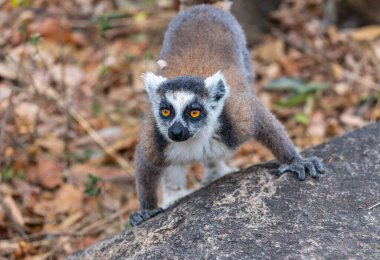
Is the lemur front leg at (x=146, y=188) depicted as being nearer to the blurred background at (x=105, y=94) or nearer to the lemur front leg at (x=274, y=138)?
the lemur front leg at (x=274, y=138)

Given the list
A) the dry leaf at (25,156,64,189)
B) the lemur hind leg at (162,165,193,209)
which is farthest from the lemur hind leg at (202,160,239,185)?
the dry leaf at (25,156,64,189)

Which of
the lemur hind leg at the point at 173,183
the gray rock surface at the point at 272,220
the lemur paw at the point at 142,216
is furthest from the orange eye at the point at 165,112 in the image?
the lemur hind leg at the point at 173,183

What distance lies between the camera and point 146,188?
6.02 m

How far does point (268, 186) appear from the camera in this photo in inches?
213

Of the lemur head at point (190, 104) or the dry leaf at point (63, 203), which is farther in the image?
the dry leaf at point (63, 203)

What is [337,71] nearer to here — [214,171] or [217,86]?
[214,171]

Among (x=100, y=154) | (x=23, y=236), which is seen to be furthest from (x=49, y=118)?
(x=23, y=236)

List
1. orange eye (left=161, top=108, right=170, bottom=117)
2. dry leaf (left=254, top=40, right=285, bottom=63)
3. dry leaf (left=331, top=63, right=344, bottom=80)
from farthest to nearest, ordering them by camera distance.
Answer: dry leaf (left=254, top=40, right=285, bottom=63), dry leaf (left=331, top=63, right=344, bottom=80), orange eye (left=161, top=108, right=170, bottom=117)

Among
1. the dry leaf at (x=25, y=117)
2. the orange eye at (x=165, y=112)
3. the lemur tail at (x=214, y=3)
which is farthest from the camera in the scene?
the dry leaf at (x=25, y=117)

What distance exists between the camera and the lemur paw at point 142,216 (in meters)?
5.79

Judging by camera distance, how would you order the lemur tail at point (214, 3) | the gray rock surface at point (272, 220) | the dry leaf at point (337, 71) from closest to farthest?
1. the gray rock surface at point (272, 220)
2. the lemur tail at point (214, 3)
3. the dry leaf at point (337, 71)

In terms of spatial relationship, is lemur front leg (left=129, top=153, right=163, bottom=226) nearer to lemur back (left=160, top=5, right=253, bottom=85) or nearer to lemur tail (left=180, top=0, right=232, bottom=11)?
lemur back (left=160, top=5, right=253, bottom=85)

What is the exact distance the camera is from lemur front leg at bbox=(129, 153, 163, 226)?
583 centimetres

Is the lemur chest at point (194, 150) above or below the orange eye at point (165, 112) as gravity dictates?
below
